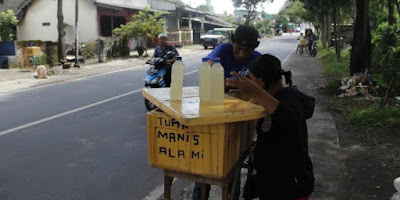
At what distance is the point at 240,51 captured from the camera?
3.22 meters

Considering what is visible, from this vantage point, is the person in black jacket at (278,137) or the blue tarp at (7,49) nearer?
the person in black jacket at (278,137)

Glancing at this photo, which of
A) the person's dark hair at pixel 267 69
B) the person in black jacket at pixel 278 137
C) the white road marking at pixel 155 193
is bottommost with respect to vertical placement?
the white road marking at pixel 155 193

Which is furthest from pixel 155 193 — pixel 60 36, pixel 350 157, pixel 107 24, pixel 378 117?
pixel 107 24

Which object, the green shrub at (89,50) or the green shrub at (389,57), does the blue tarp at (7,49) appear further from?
the green shrub at (389,57)

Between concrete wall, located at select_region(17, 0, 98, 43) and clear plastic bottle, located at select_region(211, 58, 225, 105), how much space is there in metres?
25.3

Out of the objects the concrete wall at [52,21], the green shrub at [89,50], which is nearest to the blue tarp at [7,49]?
the green shrub at [89,50]

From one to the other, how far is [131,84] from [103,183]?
8.71 metres

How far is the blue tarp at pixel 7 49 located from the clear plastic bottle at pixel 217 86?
16719mm

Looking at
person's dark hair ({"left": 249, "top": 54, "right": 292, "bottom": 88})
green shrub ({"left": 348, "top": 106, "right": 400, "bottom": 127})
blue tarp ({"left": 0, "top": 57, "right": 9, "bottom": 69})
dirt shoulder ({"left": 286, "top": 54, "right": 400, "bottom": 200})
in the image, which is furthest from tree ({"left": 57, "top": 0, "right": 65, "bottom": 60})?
person's dark hair ({"left": 249, "top": 54, "right": 292, "bottom": 88})

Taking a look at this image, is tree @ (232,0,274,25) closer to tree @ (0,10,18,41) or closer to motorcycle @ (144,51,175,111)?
tree @ (0,10,18,41)

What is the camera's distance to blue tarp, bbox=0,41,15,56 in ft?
57.2

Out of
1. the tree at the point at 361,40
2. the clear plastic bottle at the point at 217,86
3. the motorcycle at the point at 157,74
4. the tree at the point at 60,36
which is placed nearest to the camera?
the clear plastic bottle at the point at 217,86

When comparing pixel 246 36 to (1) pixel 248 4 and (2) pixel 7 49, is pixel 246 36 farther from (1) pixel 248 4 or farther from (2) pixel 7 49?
(1) pixel 248 4

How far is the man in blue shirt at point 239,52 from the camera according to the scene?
10.2 ft
